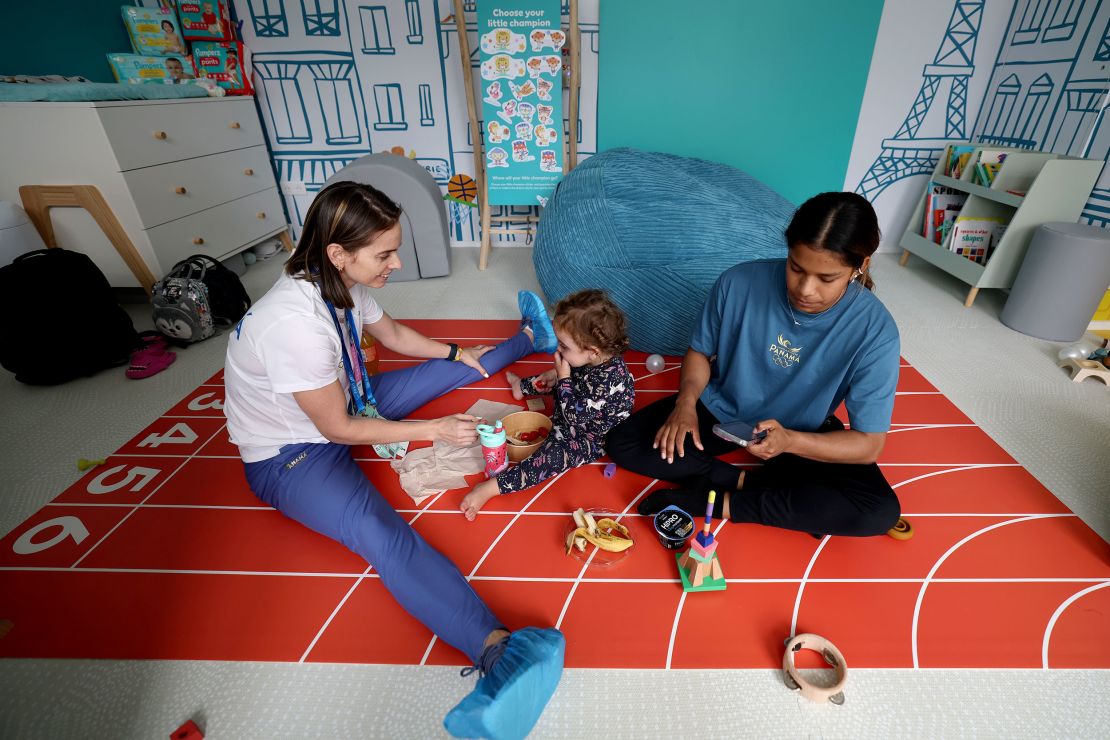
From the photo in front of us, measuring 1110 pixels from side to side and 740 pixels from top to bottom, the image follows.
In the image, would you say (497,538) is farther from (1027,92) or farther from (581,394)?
(1027,92)

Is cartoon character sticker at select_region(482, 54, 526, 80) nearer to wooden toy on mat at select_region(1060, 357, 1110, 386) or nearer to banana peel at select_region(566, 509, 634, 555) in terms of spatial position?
banana peel at select_region(566, 509, 634, 555)

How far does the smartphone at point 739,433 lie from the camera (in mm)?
1319

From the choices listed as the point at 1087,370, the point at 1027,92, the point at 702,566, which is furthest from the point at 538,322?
the point at 1027,92

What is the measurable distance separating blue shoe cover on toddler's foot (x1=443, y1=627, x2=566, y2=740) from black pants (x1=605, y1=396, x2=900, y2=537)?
2.07 feet

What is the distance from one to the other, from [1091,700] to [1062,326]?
200cm

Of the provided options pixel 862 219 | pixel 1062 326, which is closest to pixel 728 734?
pixel 862 219

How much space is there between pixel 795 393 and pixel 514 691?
997 mm

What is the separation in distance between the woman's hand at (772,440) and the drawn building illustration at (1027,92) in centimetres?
248

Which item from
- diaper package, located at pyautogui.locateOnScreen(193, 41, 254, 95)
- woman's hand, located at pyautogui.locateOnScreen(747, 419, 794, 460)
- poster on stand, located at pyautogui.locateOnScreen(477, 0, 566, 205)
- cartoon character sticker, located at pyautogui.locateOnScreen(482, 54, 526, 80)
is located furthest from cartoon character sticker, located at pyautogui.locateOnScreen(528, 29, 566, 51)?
woman's hand, located at pyautogui.locateOnScreen(747, 419, 794, 460)

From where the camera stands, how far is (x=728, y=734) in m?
1.04

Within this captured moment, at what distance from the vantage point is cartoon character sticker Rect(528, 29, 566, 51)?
9.75 ft

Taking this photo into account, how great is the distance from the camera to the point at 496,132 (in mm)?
3205

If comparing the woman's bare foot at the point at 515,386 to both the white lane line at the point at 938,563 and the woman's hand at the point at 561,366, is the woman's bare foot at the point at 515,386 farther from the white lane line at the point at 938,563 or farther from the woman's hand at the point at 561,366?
the white lane line at the point at 938,563

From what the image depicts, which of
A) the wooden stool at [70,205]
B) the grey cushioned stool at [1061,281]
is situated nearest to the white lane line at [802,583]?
the grey cushioned stool at [1061,281]
